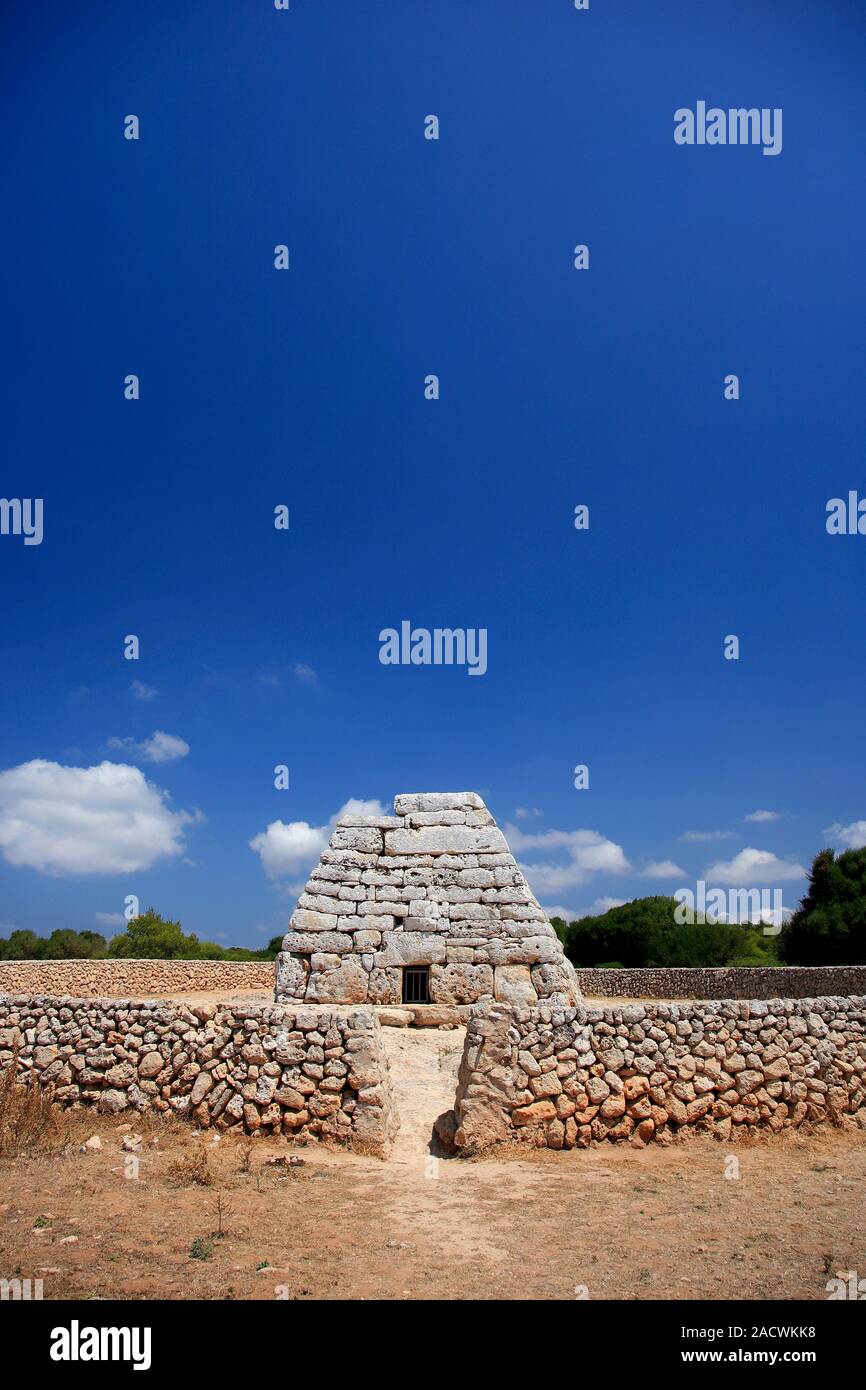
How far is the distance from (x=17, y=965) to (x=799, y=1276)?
22.4 metres

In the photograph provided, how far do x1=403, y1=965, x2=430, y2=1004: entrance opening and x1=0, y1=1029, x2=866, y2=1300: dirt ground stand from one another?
351 centimetres

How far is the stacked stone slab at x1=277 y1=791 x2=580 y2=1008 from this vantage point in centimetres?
1102

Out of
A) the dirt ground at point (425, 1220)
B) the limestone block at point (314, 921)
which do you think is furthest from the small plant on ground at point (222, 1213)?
the limestone block at point (314, 921)

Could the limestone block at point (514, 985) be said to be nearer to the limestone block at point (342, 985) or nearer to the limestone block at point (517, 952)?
the limestone block at point (517, 952)

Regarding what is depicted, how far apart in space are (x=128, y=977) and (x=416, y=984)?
16.5 meters

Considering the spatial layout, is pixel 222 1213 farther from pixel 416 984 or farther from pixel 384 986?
pixel 416 984

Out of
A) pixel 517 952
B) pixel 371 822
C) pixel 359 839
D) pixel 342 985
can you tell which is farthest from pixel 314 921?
pixel 517 952

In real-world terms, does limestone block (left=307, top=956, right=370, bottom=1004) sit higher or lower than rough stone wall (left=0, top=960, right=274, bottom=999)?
higher

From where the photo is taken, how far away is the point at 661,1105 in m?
7.03

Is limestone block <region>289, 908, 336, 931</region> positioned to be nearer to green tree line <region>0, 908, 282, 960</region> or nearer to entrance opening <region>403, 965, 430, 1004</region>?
entrance opening <region>403, 965, 430, 1004</region>

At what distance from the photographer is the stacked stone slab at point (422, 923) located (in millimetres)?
11016

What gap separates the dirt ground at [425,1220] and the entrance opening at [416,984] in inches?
138

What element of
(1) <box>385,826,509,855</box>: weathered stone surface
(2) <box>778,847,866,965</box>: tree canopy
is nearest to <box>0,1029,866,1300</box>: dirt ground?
(1) <box>385,826,509,855</box>: weathered stone surface

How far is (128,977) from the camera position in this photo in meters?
24.2
